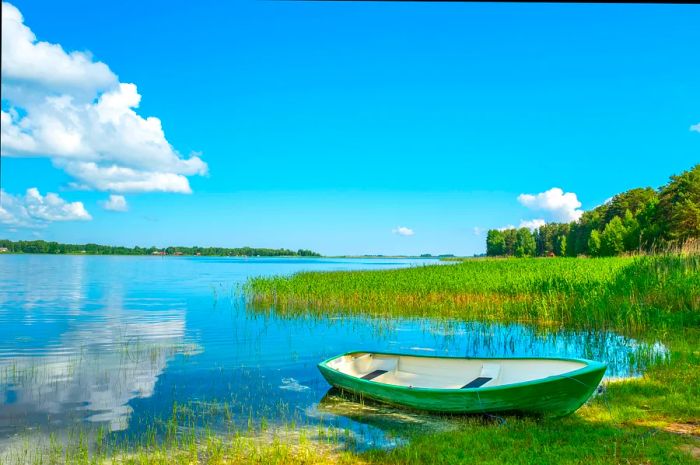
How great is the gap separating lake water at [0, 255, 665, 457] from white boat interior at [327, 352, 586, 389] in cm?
96

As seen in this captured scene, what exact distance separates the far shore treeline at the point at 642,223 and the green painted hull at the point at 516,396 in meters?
17.8

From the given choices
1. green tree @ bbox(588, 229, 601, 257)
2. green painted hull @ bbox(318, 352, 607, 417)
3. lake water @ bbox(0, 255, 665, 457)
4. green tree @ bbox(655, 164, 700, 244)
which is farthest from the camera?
green tree @ bbox(588, 229, 601, 257)

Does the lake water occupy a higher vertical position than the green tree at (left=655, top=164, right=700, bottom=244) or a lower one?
lower

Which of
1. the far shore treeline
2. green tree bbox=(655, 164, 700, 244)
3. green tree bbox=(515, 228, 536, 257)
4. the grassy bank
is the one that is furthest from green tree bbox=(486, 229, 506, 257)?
the grassy bank

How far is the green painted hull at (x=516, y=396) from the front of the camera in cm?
782

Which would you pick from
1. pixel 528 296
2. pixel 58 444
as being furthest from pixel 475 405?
pixel 528 296

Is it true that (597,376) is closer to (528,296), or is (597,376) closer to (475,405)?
(475,405)

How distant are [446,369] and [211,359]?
746 centimetres

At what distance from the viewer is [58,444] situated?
826 centimetres

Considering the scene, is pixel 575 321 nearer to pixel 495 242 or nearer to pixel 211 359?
pixel 211 359

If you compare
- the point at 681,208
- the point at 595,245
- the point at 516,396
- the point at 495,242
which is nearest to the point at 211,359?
the point at 516,396

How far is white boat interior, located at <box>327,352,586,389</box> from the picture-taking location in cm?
966

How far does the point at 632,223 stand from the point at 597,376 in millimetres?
65818

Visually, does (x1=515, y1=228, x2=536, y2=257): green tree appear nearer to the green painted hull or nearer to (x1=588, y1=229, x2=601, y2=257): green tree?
(x1=588, y1=229, x2=601, y2=257): green tree
